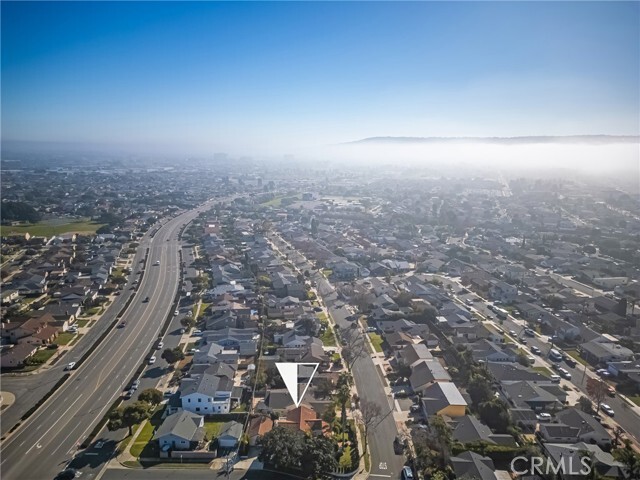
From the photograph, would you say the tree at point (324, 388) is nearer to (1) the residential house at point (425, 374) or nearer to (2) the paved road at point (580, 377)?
A: (1) the residential house at point (425, 374)

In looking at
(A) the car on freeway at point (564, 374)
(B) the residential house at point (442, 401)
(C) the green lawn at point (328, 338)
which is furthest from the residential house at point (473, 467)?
(C) the green lawn at point (328, 338)

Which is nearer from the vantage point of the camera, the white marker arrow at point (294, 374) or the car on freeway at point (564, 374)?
the white marker arrow at point (294, 374)

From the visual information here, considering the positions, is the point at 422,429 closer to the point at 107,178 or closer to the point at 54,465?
the point at 54,465

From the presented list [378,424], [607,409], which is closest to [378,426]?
[378,424]

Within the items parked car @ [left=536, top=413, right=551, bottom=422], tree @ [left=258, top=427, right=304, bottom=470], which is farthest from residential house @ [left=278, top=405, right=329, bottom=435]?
parked car @ [left=536, top=413, right=551, bottom=422]

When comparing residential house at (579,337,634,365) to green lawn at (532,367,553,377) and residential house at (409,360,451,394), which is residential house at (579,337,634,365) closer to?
green lawn at (532,367,553,377)

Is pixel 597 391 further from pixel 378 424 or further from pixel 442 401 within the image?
pixel 378 424
